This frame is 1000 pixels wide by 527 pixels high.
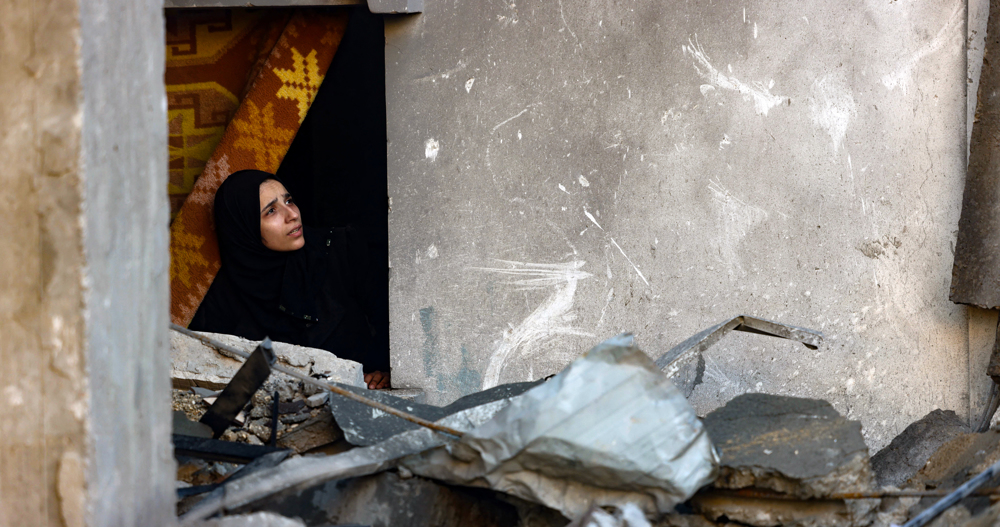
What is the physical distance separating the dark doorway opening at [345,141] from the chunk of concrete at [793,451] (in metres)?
3.53

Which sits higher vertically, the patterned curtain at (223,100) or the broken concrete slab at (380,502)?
the patterned curtain at (223,100)

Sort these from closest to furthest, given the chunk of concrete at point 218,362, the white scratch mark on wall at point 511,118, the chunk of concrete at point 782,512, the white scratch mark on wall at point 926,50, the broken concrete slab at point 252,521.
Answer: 1. the broken concrete slab at point 252,521
2. the chunk of concrete at point 782,512
3. the chunk of concrete at point 218,362
4. the white scratch mark on wall at point 926,50
5. the white scratch mark on wall at point 511,118

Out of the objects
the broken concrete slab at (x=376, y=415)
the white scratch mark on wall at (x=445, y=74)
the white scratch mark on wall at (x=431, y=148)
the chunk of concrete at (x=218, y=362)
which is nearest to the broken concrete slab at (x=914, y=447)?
the broken concrete slab at (x=376, y=415)

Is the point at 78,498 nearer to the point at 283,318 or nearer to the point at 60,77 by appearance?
the point at 60,77

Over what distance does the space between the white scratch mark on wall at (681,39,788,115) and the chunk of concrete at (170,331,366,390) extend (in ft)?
5.95

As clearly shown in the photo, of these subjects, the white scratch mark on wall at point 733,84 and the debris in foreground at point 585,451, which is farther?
the white scratch mark on wall at point 733,84

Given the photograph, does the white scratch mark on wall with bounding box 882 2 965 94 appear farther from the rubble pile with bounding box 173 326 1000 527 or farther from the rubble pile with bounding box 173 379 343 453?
the rubble pile with bounding box 173 379 343 453

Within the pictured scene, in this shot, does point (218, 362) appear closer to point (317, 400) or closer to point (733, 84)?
point (317, 400)

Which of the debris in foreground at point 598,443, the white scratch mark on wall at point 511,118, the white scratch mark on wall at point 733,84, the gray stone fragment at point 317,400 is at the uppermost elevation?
the white scratch mark on wall at point 733,84

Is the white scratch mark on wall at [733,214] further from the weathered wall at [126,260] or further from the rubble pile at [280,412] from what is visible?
the weathered wall at [126,260]

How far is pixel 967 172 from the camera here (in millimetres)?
2877

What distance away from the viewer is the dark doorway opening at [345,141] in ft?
16.6

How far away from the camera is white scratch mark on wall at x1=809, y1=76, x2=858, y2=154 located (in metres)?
2.93

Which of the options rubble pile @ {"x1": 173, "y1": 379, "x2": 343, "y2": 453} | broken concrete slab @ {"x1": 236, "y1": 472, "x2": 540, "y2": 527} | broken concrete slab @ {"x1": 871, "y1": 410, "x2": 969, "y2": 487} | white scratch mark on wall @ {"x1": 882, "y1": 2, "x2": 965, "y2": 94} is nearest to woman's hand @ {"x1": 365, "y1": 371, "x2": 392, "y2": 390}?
rubble pile @ {"x1": 173, "y1": 379, "x2": 343, "y2": 453}
